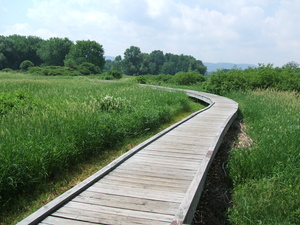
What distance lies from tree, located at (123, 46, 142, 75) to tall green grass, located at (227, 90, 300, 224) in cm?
8581

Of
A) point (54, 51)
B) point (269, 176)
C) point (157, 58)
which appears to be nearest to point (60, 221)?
point (269, 176)

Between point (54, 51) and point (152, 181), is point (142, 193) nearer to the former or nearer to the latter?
point (152, 181)

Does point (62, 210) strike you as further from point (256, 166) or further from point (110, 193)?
point (256, 166)

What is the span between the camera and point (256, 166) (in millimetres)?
5246

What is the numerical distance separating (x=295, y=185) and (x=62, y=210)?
12.6 ft

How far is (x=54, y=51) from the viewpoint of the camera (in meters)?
75.4

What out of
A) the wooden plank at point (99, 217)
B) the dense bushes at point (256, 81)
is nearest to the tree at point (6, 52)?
the dense bushes at point (256, 81)

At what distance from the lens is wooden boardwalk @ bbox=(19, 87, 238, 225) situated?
305 centimetres

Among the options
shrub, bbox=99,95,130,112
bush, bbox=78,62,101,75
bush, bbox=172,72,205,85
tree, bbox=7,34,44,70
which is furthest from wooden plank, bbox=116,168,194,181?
tree, bbox=7,34,44,70

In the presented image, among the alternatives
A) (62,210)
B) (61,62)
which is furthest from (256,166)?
(61,62)

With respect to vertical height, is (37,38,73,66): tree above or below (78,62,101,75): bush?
above

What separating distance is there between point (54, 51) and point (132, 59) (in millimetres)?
27182

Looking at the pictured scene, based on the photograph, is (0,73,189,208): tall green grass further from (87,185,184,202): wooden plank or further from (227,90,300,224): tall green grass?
(227,90,300,224): tall green grass

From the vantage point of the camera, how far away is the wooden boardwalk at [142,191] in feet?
10.0
